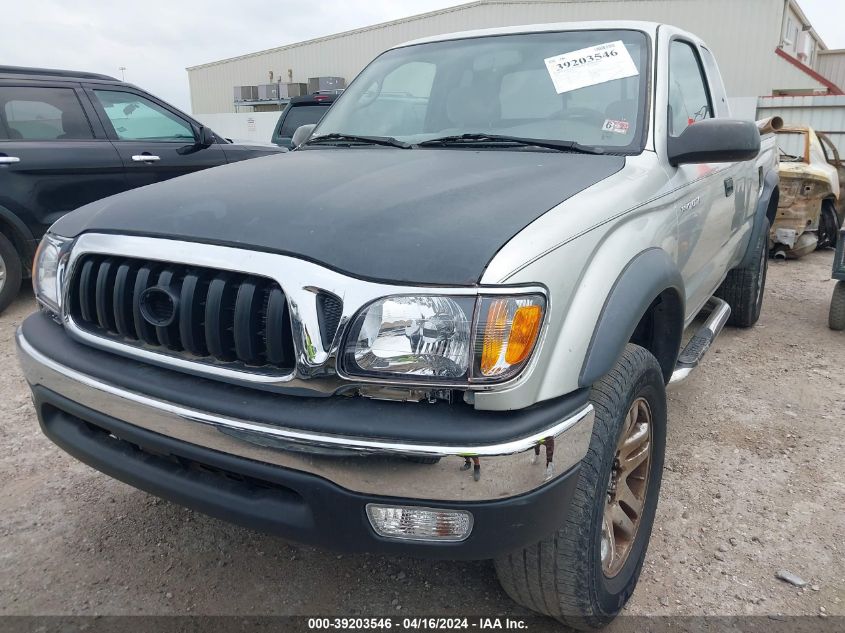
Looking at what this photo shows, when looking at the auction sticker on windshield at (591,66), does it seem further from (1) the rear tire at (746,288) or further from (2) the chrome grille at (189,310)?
(1) the rear tire at (746,288)

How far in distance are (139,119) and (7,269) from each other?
1762 mm

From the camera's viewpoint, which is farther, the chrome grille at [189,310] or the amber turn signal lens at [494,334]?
the chrome grille at [189,310]

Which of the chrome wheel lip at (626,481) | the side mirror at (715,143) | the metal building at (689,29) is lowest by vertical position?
the chrome wheel lip at (626,481)

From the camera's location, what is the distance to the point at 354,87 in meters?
3.30

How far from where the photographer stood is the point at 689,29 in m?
19.5

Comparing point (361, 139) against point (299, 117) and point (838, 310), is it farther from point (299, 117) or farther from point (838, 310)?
point (299, 117)

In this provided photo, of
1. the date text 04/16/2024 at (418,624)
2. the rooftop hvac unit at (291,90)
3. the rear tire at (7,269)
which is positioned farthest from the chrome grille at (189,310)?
the rooftop hvac unit at (291,90)

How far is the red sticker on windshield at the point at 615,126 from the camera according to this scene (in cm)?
248

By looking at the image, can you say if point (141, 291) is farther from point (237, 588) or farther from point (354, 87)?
point (354, 87)

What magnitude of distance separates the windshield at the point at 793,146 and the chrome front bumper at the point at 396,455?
785 centimetres

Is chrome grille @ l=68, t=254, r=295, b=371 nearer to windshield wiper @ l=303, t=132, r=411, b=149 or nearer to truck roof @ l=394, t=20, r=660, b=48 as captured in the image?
windshield wiper @ l=303, t=132, r=411, b=149

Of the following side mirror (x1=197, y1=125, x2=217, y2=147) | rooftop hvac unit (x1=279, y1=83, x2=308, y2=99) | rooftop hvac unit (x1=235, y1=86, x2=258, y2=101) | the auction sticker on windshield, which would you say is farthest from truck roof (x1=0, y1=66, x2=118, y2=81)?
rooftop hvac unit (x1=235, y1=86, x2=258, y2=101)

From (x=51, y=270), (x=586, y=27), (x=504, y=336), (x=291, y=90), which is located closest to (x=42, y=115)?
(x=51, y=270)

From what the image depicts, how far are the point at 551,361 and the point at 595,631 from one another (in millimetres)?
1000
